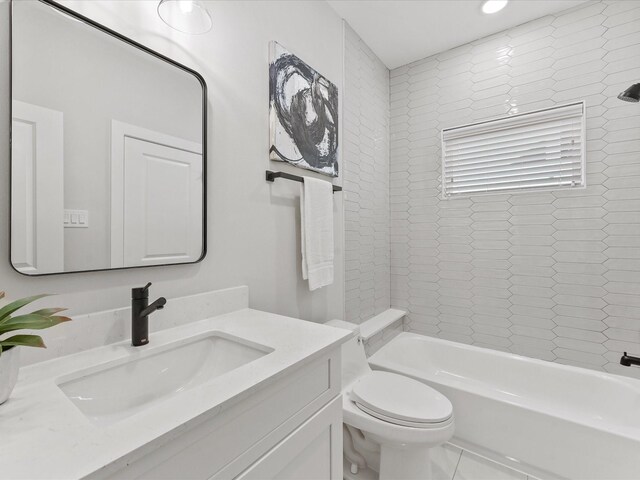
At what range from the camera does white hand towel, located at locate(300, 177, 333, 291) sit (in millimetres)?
1496

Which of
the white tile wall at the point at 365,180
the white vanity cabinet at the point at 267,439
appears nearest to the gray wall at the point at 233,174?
the white tile wall at the point at 365,180

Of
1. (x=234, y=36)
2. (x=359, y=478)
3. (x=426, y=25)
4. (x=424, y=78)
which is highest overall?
(x=426, y=25)

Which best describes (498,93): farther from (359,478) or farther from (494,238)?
(359,478)

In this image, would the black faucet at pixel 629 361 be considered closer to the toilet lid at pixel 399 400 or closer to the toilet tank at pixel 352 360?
the toilet lid at pixel 399 400

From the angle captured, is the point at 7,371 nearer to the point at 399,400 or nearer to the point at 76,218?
the point at 76,218

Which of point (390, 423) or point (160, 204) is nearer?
point (160, 204)

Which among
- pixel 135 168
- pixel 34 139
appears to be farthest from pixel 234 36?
pixel 34 139

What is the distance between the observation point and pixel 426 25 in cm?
205

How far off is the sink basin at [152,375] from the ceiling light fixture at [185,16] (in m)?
1.04

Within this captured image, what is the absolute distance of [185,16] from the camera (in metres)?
1.03

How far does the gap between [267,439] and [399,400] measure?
89cm

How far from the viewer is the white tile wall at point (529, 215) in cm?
176

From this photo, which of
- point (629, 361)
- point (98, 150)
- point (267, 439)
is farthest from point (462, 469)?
point (98, 150)

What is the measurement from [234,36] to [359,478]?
2.08 metres
